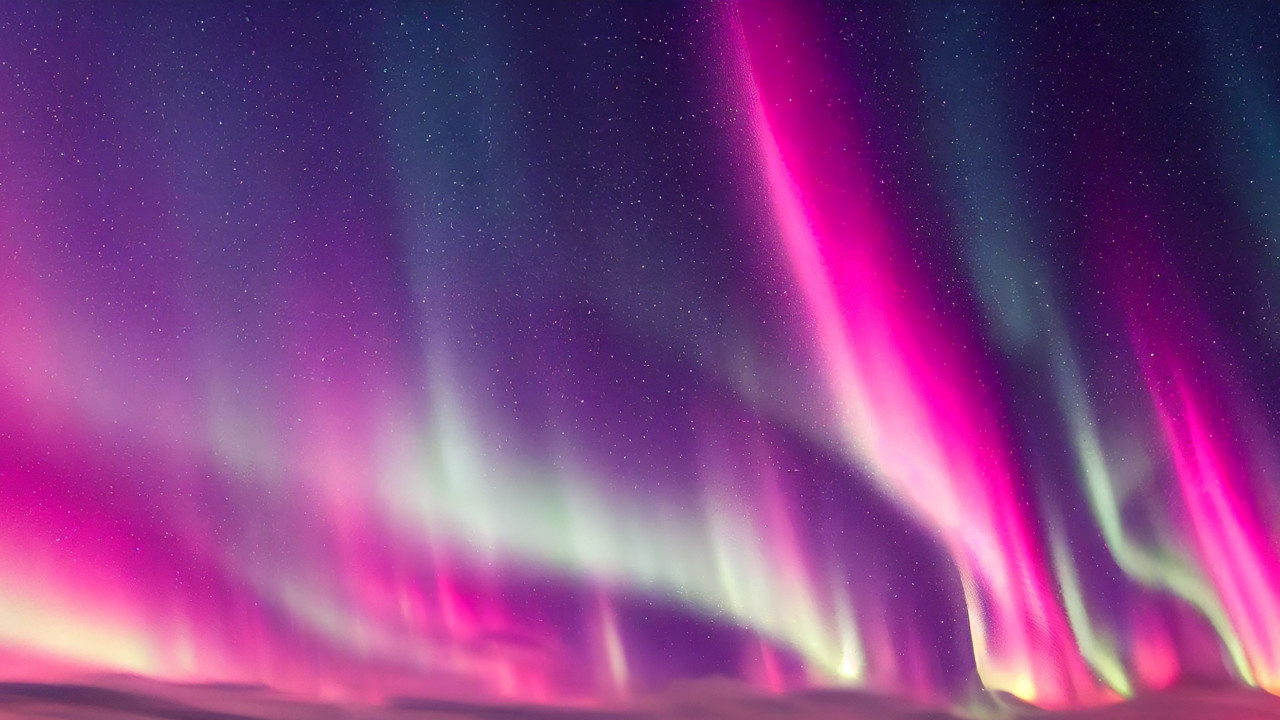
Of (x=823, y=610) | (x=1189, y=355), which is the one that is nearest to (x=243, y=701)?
(x=823, y=610)

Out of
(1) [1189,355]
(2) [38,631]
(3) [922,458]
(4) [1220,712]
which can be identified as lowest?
(4) [1220,712]

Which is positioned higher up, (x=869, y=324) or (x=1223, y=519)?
(x=869, y=324)

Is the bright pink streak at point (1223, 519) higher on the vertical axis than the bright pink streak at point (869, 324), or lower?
lower

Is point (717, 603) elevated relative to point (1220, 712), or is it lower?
elevated

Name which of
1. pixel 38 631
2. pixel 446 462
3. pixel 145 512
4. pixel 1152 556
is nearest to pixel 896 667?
pixel 1152 556

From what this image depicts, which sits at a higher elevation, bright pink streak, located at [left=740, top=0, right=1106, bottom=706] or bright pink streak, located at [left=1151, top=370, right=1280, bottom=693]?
bright pink streak, located at [left=740, top=0, right=1106, bottom=706]

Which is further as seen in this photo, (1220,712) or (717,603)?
(717,603)

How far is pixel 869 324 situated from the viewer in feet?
6.72

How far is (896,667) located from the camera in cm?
198

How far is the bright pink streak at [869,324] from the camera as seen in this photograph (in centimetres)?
204

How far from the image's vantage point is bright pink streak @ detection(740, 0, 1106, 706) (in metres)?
2.04

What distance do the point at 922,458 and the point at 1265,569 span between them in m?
0.72

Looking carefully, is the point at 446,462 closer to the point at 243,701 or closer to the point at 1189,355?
the point at 243,701

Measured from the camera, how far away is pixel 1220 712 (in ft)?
6.09
